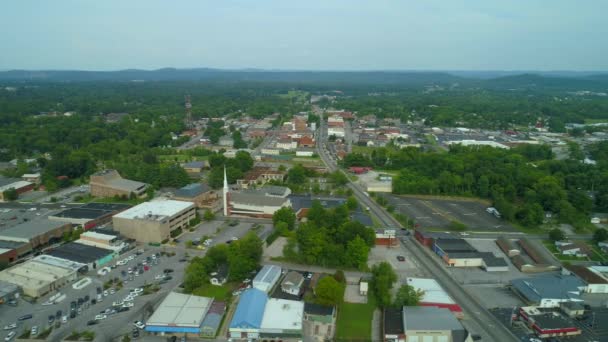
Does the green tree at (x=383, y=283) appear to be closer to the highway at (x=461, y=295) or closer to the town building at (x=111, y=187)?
the highway at (x=461, y=295)

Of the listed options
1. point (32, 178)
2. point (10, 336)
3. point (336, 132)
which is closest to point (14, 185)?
point (32, 178)

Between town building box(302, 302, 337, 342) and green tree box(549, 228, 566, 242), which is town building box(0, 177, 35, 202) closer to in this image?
town building box(302, 302, 337, 342)

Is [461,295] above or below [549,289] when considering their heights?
below

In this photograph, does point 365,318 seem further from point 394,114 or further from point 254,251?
point 394,114

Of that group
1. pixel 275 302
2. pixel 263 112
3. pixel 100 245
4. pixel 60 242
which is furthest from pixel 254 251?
pixel 263 112

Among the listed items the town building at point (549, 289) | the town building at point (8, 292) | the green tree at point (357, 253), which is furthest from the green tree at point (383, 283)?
the town building at point (8, 292)

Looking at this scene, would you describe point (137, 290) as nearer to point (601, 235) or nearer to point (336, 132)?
point (601, 235)
